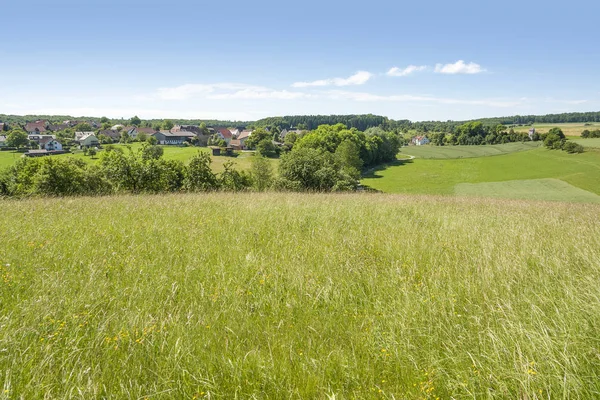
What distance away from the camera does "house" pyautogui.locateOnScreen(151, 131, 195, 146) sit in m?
155

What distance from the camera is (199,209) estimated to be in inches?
334

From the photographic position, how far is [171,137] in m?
157

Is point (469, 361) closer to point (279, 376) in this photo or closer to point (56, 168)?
point (279, 376)

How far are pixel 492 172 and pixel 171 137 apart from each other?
143422 millimetres

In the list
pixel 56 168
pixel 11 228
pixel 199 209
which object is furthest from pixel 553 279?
pixel 56 168

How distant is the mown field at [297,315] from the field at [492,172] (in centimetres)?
5249

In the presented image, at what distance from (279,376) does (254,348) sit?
1.37 ft

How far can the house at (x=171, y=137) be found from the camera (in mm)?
155100

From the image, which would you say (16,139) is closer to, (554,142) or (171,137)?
(171,137)

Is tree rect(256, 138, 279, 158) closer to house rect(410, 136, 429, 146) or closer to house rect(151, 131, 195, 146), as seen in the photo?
house rect(151, 131, 195, 146)

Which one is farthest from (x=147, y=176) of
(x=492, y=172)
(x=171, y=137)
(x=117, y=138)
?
(x=117, y=138)

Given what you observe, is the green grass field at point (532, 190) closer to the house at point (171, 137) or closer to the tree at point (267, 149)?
the tree at point (267, 149)

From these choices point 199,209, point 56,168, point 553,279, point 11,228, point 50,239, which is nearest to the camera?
point 553,279

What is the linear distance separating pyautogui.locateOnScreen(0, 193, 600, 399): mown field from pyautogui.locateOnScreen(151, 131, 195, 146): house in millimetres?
165520
